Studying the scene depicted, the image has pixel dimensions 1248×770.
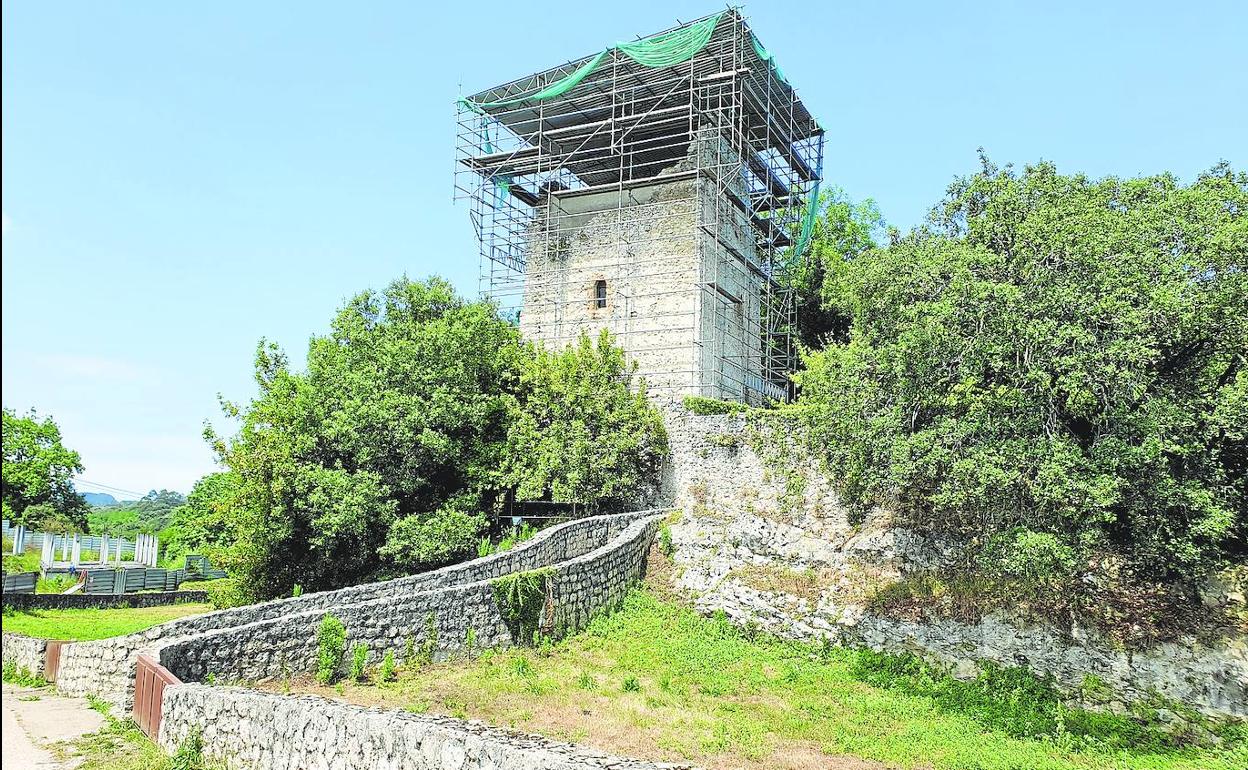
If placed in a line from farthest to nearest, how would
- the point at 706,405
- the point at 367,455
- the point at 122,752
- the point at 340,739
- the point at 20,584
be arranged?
the point at 20,584, the point at 706,405, the point at 367,455, the point at 122,752, the point at 340,739

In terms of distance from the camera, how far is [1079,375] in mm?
12062

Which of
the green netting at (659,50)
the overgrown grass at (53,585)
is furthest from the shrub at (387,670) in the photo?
the green netting at (659,50)

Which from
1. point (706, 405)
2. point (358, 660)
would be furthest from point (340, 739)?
point (706, 405)

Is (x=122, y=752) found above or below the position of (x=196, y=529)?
below

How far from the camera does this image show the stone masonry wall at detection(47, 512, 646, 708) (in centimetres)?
1231

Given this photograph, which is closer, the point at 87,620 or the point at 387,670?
the point at 387,670

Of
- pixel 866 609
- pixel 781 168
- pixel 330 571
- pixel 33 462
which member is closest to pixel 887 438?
pixel 866 609

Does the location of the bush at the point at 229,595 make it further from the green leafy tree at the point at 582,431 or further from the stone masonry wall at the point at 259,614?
the green leafy tree at the point at 582,431

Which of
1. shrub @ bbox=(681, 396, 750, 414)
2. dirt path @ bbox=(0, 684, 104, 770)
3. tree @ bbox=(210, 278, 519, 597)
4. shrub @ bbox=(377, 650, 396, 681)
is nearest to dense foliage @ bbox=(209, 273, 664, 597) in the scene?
tree @ bbox=(210, 278, 519, 597)

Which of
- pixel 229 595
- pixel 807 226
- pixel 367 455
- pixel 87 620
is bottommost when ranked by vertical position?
pixel 87 620

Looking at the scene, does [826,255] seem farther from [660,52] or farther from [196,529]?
→ [196,529]

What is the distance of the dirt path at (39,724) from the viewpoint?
9.43 metres

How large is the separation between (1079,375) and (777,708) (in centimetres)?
646

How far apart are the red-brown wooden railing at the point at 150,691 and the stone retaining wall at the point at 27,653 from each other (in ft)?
19.6
